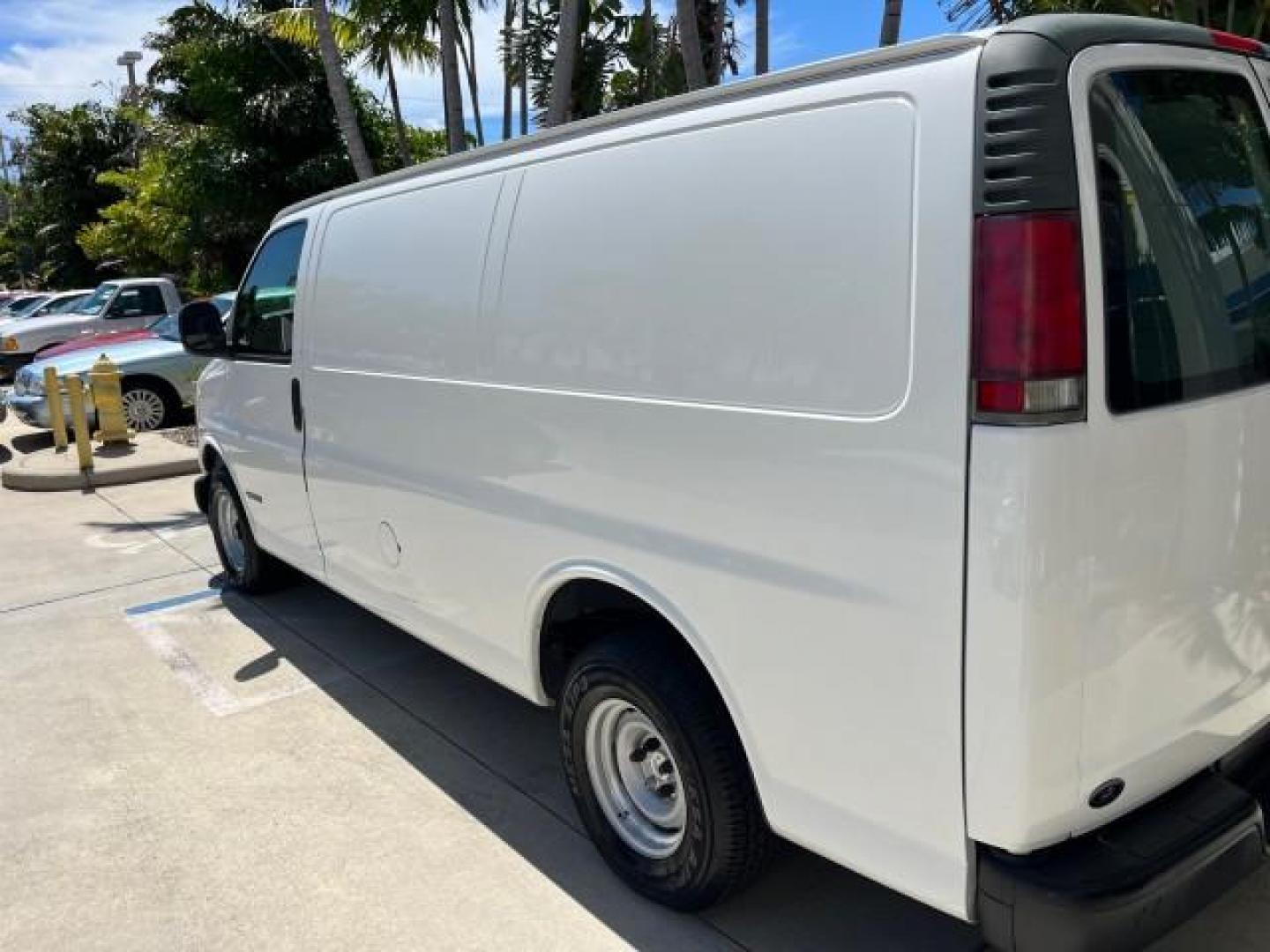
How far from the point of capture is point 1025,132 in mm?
1864

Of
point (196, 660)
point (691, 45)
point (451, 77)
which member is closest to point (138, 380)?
point (451, 77)

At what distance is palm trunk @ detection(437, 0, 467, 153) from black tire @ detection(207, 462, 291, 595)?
18.5ft

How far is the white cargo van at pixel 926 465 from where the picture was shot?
1.89 m

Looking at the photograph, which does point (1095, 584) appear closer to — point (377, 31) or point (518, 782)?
point (518, 782)

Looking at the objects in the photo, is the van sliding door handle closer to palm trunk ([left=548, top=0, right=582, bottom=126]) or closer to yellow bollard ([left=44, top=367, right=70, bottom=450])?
palm trunk ([left=548, top=0, right=582, bottom=126])

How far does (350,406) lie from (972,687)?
2834 mm

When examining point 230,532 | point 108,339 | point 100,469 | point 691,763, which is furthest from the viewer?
point 108,339

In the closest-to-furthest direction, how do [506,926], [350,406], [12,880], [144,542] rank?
[506,926] < [12,880] < [350,406] < [144,542]

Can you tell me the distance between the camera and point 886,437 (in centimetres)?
203

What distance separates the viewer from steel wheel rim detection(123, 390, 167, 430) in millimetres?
11922

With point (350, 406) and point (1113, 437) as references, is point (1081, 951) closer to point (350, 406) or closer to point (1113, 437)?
point (1113, 437)

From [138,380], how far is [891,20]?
9.14m

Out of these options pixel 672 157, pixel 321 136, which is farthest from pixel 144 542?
pixel 321 136

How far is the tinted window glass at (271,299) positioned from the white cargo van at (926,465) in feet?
6.46
